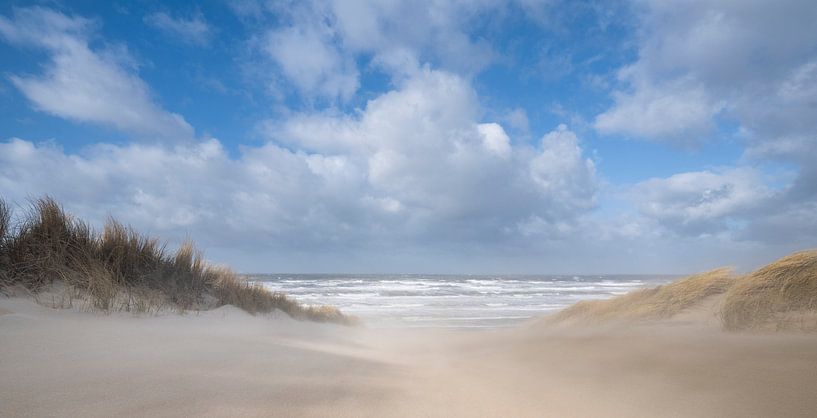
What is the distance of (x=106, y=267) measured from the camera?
6.38m

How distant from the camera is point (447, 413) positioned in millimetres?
2486

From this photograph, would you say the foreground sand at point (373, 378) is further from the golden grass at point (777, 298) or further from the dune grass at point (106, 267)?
the dune grass at point (106, 267)

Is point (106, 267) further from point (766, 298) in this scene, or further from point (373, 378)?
point (766, 298)

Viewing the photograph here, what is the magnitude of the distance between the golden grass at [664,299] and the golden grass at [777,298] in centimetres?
104

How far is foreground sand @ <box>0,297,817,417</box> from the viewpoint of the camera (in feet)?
7.50

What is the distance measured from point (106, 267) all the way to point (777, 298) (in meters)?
8.71

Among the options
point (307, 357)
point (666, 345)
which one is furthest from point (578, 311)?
point (307, 357)

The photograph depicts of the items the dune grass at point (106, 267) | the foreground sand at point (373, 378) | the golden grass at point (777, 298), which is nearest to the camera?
the foreground sand at point (373, 378)

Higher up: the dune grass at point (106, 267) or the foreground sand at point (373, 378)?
the dune grass at point (106, 267)

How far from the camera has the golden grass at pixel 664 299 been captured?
5.66 metres

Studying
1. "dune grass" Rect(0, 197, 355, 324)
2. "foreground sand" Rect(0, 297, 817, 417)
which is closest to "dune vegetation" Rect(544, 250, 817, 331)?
"foreground sand" Rect(0, 297, 817, 417)

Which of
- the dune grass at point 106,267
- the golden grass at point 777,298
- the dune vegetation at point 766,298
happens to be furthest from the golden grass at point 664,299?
the dune grass at point 106,267

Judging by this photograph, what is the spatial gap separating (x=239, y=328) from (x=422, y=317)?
15.8 meters

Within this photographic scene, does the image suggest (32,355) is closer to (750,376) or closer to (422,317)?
(750,376)
